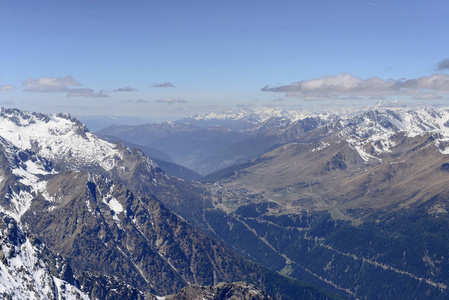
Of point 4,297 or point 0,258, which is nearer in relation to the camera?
point 4,297

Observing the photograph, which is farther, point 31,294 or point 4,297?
point 31,294

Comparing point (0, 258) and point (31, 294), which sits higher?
point (0, 258)

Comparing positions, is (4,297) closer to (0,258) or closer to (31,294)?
(31,294)

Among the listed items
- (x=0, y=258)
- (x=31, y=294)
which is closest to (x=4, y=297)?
(x=31, y=294)
